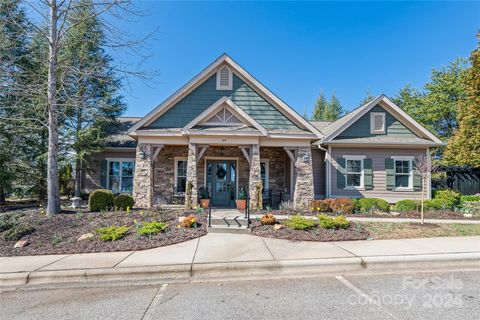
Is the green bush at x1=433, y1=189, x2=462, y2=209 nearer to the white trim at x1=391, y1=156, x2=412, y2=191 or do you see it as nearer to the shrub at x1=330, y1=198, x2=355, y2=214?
the white trim at x1=391, y1=156, x2=412, y2=191

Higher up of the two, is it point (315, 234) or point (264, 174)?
point (264, 174)

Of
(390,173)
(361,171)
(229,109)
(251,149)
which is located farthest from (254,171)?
(390,173)

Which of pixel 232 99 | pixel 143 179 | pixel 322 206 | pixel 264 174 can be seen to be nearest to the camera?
pixel 322 206

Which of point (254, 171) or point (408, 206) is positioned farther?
point (408, 206)

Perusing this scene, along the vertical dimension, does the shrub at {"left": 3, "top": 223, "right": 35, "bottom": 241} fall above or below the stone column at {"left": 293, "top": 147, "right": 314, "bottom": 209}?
below

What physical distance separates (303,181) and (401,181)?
5.74 m

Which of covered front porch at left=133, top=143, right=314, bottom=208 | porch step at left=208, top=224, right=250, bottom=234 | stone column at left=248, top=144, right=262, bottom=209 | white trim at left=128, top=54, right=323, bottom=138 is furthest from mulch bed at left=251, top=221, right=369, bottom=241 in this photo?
white trim at left=128, top=54, right=323, bottom=138

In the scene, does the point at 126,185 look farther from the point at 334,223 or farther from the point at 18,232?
the point at 334,223

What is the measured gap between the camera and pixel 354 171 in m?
13.2

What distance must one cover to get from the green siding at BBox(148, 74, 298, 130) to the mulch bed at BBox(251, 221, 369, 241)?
19.5ft

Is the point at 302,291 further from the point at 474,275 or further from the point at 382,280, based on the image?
the point at 474,275

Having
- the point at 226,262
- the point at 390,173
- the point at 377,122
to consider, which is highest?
the point at 377,122

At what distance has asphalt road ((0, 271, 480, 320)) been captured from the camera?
3.24 meters

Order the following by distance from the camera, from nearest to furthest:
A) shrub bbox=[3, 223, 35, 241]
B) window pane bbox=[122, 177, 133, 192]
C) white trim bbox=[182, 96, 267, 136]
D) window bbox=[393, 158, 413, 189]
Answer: shrub bbox=[3, 223, 35, 241], white trim bbox=[182, 96, 267, 136], window bbox=[393, 158, 413, 189], window pane bbox=[122, 177, 133, 192]
